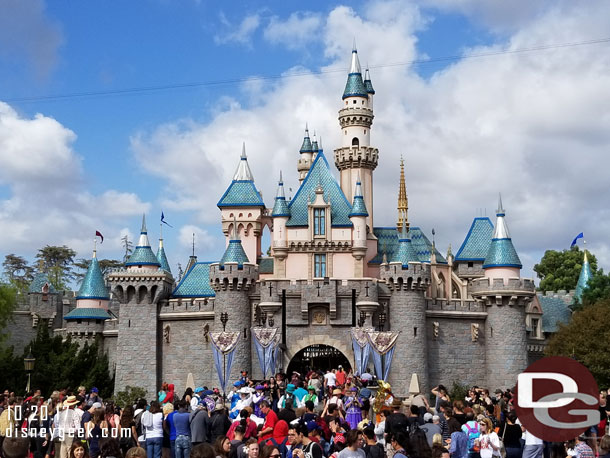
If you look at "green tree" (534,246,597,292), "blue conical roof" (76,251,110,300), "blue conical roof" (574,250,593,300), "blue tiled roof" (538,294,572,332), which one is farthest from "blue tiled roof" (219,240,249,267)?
"green tree" (534,246,597,292)

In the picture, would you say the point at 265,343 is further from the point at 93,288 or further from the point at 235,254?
the point at 93,288

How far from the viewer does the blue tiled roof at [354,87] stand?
49.5 metres

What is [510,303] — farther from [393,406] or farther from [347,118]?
[393,406]

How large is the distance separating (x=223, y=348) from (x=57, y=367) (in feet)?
33.0

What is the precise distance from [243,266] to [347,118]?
1154 cm

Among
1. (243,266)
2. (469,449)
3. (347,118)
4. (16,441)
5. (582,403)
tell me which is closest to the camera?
(582,403)

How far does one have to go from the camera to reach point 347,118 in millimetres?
49375

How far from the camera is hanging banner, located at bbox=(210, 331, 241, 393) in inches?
1580

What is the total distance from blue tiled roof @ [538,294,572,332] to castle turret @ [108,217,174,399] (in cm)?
2360

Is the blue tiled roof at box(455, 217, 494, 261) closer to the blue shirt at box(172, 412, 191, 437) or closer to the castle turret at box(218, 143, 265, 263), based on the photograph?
the castle turret at box(218, 143, 265, 263)

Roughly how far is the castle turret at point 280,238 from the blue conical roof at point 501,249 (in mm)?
10410

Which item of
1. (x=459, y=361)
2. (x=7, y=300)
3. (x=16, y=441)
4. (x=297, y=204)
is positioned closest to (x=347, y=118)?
(x=297, y=204)

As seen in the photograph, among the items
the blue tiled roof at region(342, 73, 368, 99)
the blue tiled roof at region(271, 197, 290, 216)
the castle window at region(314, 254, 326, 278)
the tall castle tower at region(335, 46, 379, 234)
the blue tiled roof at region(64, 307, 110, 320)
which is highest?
the blue tiled roof at region(342, 73, 368, 99)

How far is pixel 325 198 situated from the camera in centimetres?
4588
